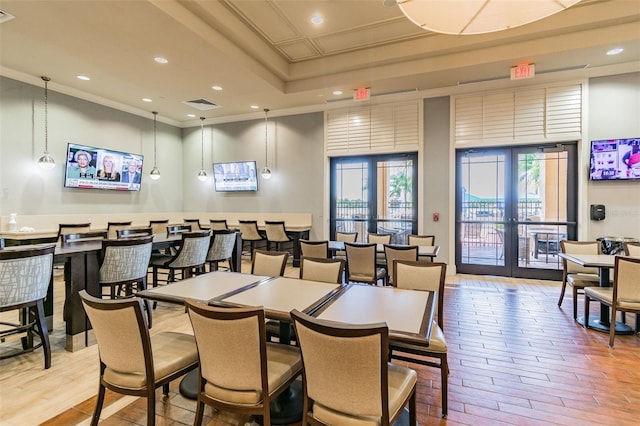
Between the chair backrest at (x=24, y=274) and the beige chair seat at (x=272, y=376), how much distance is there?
198 cm

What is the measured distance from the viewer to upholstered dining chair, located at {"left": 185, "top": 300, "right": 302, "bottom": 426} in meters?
1.54

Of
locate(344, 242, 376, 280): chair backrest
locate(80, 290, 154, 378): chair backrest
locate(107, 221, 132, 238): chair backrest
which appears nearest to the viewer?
locate(80, 290, 154, 378): chair backrest

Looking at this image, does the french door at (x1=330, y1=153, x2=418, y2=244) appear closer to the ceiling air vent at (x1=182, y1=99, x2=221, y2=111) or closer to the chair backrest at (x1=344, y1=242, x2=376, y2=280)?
the chair backrest at (x1=344, y1=242, x2=376, y2=280)

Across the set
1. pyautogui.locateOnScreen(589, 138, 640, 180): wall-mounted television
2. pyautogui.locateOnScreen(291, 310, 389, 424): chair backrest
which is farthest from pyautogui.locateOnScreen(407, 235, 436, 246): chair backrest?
Result: pyautogui.locateOnScreen(291, 310, 389, 424): chair backrest

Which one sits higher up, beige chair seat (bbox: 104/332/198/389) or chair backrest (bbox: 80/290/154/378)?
chair backrest (bbox: 80/290/154/378)

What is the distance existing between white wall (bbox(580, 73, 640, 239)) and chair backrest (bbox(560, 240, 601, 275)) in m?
1.66

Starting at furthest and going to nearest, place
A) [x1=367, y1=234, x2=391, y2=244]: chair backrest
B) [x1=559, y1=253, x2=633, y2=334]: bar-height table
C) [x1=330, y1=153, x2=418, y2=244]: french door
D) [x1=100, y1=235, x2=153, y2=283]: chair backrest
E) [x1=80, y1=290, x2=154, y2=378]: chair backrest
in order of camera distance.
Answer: [x1=330, y1=153, x2=418, y2=244]: french door
[x1=367, y1=234, x2=391, y2=244]: chair backrest
[x1=559, y1=253, x2=633, y2=334]: bar-height table
[x1=100, y1=235, x2=153, y2=283]: chair backrest
[x1=80, y1=290, x2=154, y2=378]: chair backrest

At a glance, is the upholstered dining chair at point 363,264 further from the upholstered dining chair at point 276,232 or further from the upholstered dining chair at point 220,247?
the upholstered dining chair at point 276,232

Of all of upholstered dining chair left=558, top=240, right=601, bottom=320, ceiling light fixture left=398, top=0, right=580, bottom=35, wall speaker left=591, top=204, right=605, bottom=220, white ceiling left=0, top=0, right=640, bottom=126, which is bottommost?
upholstered dining chair left=558, top=240, right=601, bottom=320

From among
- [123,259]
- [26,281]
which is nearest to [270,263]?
[123,259]

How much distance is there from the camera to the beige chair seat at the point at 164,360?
70.4 inches

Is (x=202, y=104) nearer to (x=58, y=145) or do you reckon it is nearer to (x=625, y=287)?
(x=58, y=145)

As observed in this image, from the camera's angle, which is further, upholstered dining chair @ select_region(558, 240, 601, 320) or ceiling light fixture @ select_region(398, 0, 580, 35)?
upholstered dining chair @ select_region(558, 240, 601, 320)

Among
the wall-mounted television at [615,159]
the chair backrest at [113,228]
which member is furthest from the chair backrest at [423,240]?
the chair backrest at [113,228]
